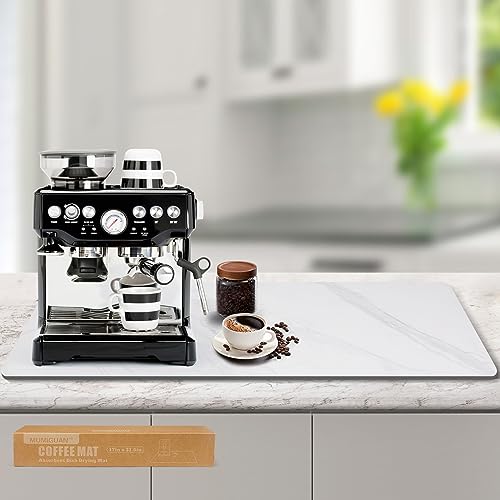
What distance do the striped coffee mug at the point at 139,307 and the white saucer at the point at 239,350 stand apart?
0.11 metres

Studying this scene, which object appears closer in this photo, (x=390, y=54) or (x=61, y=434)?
(x=61, y=434)

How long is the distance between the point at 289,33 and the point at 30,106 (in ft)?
3.70

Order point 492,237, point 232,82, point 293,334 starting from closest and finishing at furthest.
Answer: point 293,334 < point 492,237 < point 232,82

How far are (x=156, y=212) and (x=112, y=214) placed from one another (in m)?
0.07

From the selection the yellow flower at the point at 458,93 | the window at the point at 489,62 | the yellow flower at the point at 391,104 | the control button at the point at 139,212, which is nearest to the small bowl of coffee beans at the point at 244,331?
the control button at the point at 139,212

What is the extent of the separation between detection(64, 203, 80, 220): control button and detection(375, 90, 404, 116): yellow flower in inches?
106

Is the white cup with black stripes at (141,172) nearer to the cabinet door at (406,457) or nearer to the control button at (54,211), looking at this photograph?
the control button at (54,211)

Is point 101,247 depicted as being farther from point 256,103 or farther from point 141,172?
point 256,103

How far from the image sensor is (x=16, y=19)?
3891mm

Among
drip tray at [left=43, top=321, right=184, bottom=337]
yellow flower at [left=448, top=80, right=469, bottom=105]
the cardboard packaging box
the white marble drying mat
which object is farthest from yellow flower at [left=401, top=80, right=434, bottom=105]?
the cardboard packaging box

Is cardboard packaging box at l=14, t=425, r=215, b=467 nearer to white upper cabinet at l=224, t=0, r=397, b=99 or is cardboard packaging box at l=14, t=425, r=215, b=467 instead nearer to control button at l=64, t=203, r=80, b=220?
control button at l=64, t=203, r=80, b=220

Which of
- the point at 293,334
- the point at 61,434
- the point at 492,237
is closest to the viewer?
the point at 61,434

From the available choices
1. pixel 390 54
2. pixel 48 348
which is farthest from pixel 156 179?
pixel 390 54

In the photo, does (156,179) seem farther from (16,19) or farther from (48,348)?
(16,19)
